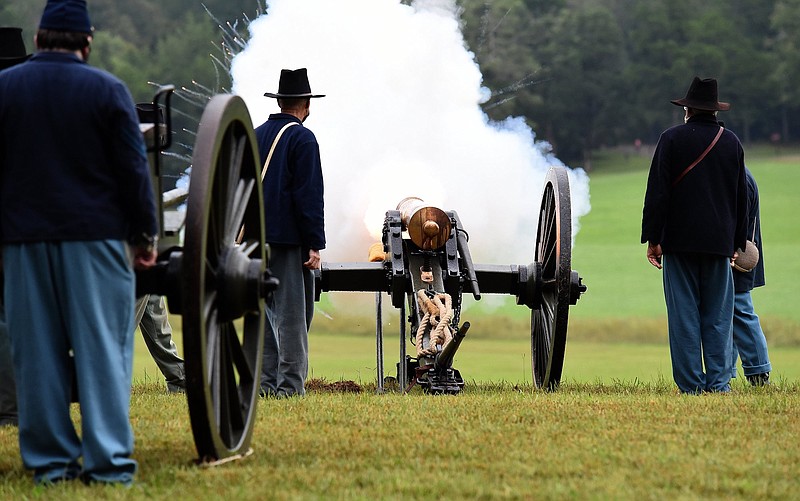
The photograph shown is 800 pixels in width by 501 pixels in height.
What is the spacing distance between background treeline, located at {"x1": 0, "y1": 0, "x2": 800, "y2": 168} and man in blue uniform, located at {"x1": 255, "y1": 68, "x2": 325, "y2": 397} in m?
51.0

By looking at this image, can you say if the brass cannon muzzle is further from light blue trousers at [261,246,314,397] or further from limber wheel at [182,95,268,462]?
limber wheel at [182,95,268,462]

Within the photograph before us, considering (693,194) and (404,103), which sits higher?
(404,103)

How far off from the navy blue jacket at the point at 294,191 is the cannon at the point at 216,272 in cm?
209

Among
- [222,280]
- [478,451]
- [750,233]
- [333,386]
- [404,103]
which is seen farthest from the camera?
[404,103]

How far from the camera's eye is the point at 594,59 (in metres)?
75.0

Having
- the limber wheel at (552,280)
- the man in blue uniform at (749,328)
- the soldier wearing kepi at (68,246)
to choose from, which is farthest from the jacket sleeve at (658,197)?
the soldier wearing kepi at (68,246)

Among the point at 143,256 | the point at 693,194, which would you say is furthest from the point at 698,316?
the point at 143,256

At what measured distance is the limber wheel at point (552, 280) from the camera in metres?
8.59

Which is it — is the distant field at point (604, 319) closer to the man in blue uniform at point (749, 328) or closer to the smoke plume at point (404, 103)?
the man in blue uniform at point (749, 328)

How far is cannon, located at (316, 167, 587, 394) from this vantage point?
8641 millimetres

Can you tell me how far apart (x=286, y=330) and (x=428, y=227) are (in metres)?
1.32

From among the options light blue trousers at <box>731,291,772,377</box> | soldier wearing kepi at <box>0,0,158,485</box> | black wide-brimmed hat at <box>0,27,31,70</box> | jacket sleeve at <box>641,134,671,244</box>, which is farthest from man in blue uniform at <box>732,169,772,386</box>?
soldier wearing kepi at <box>0,0,158,485</box>

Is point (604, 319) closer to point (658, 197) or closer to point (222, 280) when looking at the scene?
point (658, 197)

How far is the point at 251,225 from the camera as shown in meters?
6.01
